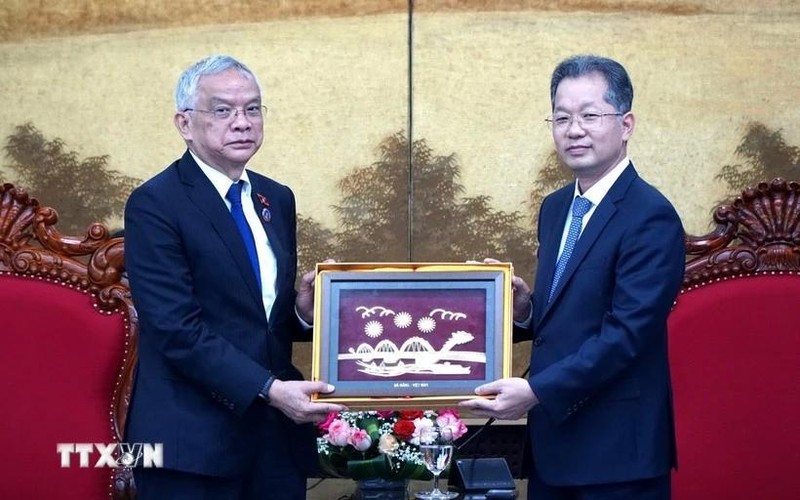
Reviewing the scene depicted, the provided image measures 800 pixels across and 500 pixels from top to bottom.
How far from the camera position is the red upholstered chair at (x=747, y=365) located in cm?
315

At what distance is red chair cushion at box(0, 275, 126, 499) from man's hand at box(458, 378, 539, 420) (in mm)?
1148

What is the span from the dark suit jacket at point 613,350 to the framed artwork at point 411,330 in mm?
124

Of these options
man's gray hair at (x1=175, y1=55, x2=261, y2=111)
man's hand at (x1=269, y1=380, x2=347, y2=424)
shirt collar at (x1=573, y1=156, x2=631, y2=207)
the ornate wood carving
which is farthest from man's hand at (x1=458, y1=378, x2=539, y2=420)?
the ornate wood carving

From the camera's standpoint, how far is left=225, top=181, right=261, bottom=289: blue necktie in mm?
2541

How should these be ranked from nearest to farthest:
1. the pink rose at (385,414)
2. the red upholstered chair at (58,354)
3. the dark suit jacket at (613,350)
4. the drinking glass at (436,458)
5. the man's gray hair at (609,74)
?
the dark suit jacket at (613,350)
the man's gray hair at (609,74)
the drinking glass at (436,458)
the pink rose at (385,414)
the red upholstered chair at (58,354)

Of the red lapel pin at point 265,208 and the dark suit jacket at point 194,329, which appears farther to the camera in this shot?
the red lapel pin at point 265,208

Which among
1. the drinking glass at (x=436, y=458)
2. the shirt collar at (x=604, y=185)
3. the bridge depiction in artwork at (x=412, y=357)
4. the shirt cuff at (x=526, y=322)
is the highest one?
the shirt collar at (x=604, y=185)

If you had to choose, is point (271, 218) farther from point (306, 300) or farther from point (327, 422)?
point (327, 422)

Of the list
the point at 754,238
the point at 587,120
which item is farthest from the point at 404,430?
the point at 754,238

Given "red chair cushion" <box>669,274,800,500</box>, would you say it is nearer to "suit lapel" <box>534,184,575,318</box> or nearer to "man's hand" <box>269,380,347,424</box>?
"suit lapel" <box>534,184,575,318</box>

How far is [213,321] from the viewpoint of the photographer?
2.46 m

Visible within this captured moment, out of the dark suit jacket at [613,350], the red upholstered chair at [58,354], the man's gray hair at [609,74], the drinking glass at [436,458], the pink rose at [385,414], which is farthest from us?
the red upholstered chair at [58,354]

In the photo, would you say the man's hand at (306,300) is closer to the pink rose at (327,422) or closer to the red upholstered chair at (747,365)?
the pink rose at (327,422)

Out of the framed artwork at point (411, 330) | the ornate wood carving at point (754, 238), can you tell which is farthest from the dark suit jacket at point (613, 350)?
the ornate wood carving at point (754, 238)
